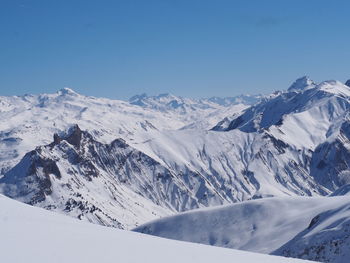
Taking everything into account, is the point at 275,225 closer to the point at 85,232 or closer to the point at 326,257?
the point at 326,257

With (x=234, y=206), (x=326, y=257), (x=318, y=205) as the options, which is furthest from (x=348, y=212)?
(x=234, y=206)

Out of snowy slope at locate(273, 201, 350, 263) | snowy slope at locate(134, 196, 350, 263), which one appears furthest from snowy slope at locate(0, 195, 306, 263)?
snowy slope at locate(134, 196, 350, 263)

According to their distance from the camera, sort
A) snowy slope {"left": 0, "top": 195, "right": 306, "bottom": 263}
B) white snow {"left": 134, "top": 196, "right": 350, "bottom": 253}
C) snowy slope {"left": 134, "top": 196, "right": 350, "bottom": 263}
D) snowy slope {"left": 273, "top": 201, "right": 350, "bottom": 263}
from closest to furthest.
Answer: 1. snowy slope {"left": 0, "top": 195, "right": 306, "bottom": 263}
2. snowy slope {"left": 273, "top": 201, "right": 350, "bottom": 263}
3. snowy slope {"left": 134, "top": 196, "right": 350, "bottom": 263}
4. white snow {"left": 134, "top": 196, "right": 350, "bottom": 253}

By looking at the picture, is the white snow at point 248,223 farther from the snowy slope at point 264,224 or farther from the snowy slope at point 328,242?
the snowy slope at point 328,242

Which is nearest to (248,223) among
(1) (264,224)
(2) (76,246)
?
(1) (264,224)

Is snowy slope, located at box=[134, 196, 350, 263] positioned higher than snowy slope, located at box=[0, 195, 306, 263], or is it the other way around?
snowy slope, located at box=[0, 195, 306, 263]

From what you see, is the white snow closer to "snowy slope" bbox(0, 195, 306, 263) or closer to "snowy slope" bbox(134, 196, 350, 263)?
"snowy slope" bbox(134, 196, 350, 263)

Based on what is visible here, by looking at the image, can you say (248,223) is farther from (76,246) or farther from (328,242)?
(76,246)
